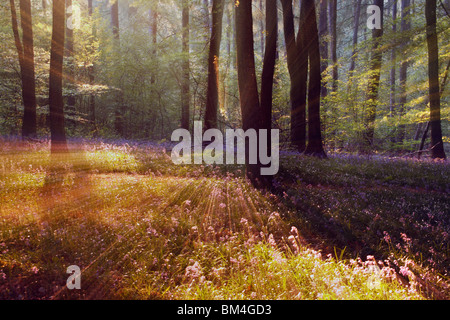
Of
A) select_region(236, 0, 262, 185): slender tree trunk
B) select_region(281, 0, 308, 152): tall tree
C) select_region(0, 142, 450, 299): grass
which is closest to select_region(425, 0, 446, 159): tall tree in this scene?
select_region(0, 142, 450, 299): grass

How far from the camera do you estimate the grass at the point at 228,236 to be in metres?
2.73

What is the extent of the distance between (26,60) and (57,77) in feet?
16.4

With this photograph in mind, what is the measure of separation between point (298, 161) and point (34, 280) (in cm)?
765

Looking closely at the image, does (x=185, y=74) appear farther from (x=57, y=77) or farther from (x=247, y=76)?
(x=247, y=76)

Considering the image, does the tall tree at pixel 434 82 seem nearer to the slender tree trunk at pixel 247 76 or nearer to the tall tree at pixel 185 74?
the slender tree trunk at pixel 247 76

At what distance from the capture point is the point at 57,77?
32.0 ft

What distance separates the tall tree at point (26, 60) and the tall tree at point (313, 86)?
13057mm

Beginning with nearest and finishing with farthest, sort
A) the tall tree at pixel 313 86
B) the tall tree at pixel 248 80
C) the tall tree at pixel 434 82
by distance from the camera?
the tall tree at pixel 248 80, the tall tree at pixel 313 86, the tall tree at pixel 434 82

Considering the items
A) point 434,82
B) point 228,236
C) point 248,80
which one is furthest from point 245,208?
point 434,82

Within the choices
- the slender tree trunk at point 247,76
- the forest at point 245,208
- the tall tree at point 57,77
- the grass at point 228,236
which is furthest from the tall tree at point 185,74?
the grass at point 228,236

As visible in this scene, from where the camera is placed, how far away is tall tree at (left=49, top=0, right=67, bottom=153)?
9.46 meters

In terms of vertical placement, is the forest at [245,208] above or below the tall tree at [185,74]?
below
